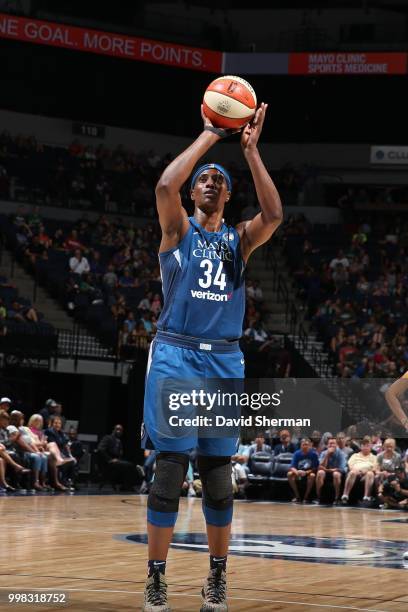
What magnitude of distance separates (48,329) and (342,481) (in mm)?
7277

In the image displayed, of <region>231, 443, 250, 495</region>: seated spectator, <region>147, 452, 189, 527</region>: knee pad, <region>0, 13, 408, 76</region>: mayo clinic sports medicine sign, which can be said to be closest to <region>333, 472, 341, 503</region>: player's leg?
<region>231, 443, 250, 495</region>: seated spectator

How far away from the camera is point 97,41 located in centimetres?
3011

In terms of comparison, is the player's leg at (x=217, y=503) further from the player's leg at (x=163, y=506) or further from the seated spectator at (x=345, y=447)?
the seated spectator at (x=345, y=447)

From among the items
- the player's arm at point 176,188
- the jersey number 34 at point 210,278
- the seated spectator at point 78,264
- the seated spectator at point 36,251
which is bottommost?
the jersey number 34 at point 210,278

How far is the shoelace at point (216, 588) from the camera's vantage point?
211 inches

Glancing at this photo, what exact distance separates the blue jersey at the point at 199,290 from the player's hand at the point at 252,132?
0.53m

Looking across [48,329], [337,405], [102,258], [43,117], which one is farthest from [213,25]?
[337,405]

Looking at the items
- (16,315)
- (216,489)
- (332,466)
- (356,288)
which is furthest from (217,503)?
(356,288)

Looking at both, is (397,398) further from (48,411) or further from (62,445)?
(48,411)

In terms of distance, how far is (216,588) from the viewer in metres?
5.39

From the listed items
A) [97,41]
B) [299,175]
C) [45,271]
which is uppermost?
[97,41]

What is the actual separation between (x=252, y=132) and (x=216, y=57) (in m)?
26.9

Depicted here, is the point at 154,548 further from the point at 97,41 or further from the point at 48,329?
the point at 97,41

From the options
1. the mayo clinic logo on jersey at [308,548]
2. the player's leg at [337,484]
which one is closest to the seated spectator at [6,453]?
the player's leg at [337,484]
